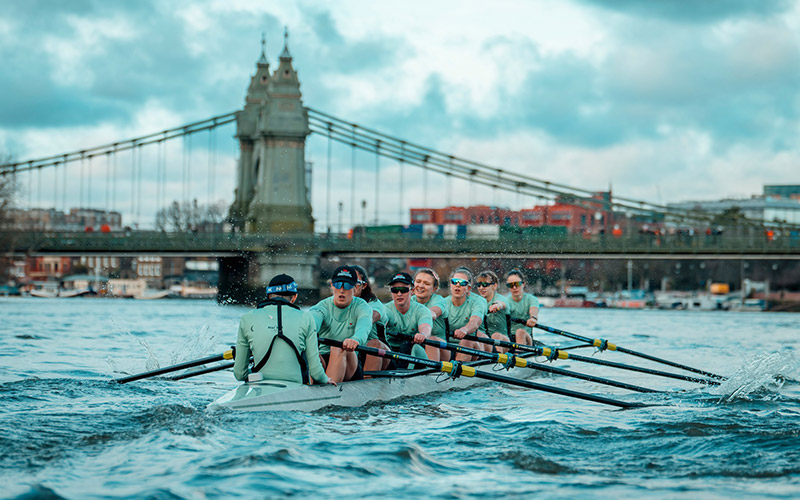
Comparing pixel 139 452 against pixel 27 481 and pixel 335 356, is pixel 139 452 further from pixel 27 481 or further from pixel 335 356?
pixel 335 356

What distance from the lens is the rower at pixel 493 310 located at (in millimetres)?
13773

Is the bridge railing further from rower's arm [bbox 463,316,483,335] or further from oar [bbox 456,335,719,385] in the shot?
rower's arm [bbox 463,316,483,335]

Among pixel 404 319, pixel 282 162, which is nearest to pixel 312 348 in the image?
pixel 404 319

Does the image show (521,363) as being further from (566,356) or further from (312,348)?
(312,348)

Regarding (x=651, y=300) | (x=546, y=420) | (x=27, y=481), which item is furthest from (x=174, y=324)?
(x=651, y=300)

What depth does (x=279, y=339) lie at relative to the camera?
26.0 ft

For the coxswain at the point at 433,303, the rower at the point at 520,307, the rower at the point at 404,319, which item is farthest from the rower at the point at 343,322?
the rower at the point at 520,307

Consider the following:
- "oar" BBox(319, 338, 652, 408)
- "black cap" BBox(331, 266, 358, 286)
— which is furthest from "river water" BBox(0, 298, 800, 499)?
"black cap" BBox(331, 266, 358, 286)

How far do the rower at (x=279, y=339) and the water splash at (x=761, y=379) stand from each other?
197 inches

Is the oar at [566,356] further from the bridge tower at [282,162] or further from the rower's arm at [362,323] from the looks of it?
the bridge tower at [282,162]

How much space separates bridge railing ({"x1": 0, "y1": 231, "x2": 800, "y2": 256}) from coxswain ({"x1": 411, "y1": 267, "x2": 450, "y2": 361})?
89.2 ft

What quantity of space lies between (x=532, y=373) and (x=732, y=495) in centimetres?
753

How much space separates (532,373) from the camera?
1353 cm

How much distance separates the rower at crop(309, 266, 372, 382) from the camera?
891 cm
